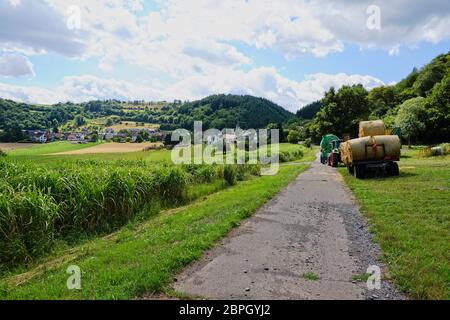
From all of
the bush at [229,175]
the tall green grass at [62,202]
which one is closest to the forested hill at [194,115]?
the bush at [229,175]

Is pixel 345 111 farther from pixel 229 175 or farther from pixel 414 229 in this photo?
pixel 414 229

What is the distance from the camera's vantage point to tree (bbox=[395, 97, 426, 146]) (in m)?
49.1

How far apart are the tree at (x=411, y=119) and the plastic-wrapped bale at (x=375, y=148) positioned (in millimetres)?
32865

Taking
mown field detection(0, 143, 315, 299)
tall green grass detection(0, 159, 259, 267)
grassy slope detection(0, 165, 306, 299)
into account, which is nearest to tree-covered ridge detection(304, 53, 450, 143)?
mown field detection(0, 143, 315, 299)

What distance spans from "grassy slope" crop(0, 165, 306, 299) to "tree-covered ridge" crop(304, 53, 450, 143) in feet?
156

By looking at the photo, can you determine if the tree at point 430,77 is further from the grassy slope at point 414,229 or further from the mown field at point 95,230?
the mown field at point 95,230

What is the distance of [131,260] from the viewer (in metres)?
7.05

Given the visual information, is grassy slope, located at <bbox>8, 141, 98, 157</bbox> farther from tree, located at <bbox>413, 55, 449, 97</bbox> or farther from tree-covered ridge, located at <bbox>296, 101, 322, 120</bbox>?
tree-covered ridge, located at <bbox>296, 101, 322, 120</bbox>

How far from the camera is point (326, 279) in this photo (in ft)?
19.5

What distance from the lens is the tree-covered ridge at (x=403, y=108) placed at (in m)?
51.6

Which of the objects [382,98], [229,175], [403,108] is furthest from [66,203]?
[382,98]

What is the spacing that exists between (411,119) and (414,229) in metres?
45.9

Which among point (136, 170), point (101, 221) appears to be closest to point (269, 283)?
point (101, 221)
